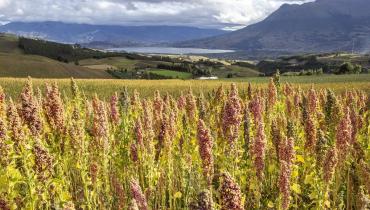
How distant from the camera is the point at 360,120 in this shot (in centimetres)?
1202

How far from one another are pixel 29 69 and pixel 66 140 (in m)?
126

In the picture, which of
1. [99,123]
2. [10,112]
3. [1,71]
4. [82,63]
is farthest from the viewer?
[82,63]

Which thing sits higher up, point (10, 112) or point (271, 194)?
point (10, 112)

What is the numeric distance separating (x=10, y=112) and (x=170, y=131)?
10.5ft

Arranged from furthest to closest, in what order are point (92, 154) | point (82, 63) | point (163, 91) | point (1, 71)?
point (82, 63) < point (1, 71) < point (163, 91) < point (92, 154)

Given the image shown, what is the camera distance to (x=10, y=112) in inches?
347

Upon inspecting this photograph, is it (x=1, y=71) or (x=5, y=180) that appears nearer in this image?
(x=5, y=180)

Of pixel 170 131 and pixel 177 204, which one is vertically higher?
pixel 170 131

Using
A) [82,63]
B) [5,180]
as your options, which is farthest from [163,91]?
[82,63]

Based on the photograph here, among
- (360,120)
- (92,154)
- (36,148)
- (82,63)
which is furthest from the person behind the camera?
(82,63)

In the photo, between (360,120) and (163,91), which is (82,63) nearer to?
(163,91)

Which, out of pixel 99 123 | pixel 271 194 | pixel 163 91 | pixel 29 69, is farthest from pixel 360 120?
pixel 29 69

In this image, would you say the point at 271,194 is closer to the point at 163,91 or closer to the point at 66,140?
the point at 66,140

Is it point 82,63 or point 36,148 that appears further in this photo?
point 82,63
